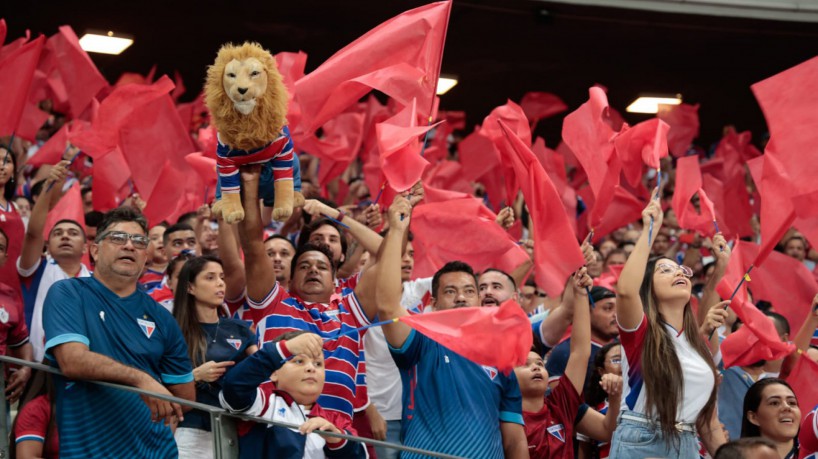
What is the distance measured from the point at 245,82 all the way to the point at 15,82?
2.76 metres

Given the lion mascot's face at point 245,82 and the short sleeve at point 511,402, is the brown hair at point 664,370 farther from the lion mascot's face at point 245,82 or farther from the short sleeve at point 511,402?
the lion mascot's face at point 245,82

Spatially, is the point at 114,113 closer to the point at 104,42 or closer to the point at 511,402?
the point at 511,402

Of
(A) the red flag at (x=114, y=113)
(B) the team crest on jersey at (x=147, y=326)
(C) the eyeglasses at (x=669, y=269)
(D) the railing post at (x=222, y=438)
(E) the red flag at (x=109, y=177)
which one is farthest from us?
(E) the red flag at (x=109, y=177)

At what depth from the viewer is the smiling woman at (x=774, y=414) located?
18.1 ft

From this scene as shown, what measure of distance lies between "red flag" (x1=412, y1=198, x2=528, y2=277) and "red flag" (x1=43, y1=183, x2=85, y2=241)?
2.03 metres

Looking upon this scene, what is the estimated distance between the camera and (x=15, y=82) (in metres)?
6.88

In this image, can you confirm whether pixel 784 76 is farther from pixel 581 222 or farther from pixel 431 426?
pixel 581 222

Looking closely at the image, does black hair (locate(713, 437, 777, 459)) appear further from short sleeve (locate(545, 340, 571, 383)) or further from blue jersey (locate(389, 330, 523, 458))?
short sleeve (locate(545, 340, 571, 383))

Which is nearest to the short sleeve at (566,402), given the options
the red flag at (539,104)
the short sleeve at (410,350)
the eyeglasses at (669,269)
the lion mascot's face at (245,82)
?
the eyeglasses at (669,269)

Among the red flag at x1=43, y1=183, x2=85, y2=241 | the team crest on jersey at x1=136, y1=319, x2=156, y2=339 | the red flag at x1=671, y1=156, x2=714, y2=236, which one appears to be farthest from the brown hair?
the red flag at x1=43, y1=183, x2=85, y2=241

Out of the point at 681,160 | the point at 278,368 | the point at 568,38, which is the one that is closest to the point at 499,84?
the point at 568,38

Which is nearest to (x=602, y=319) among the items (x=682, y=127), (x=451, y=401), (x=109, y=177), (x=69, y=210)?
(x=451, y=401)

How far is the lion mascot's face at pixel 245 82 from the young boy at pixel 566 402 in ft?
5.70

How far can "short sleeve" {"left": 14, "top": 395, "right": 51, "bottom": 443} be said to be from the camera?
484 centimetres
